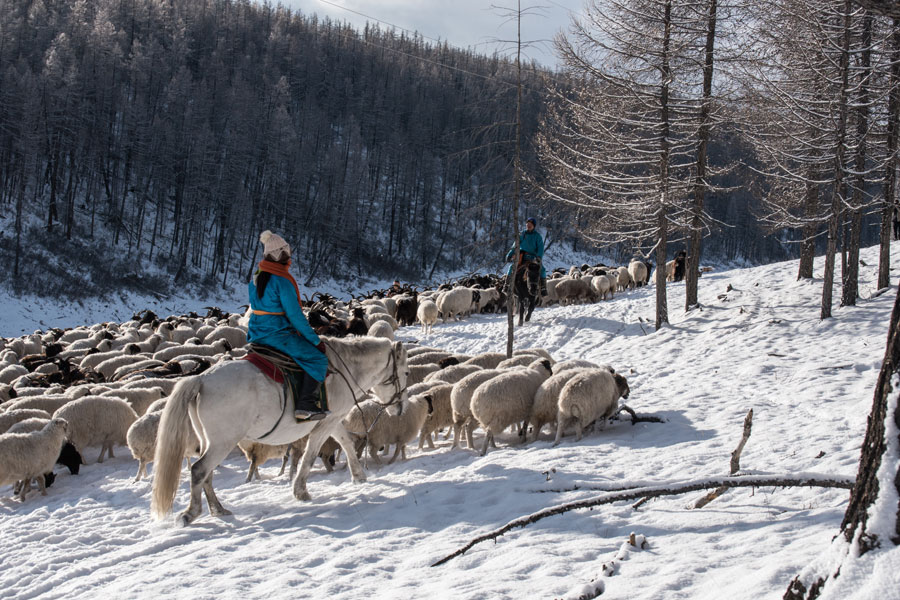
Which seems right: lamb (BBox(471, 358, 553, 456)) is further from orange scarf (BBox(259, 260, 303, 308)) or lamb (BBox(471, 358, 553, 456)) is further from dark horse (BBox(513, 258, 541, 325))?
dark horse (BBox(513, 258, 541, 325))

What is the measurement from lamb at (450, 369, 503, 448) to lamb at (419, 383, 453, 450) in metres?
0.13

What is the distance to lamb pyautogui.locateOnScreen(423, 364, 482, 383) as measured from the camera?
9779mm

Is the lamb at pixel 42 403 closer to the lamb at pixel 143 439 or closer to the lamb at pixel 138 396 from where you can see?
the lamb at pixel 138 396

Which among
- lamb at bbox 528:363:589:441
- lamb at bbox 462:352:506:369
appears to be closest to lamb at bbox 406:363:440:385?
lamb at bbox 462:352:506:369

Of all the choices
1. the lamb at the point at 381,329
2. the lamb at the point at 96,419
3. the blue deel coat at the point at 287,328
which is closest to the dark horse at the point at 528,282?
the lamb at the point at 381,329

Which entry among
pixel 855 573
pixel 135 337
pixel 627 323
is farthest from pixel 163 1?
pixel 855 573

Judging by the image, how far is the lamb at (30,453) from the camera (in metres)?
7.38

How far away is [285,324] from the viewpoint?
6492mm

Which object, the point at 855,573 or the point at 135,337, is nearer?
the point at 855,573

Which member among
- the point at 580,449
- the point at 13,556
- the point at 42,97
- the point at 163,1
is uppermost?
the point at 163,1

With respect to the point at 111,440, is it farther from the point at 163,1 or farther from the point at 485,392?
the point at 163,1

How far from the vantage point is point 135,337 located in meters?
18.1

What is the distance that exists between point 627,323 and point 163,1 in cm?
7753

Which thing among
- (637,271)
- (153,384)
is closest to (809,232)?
(637,271)
